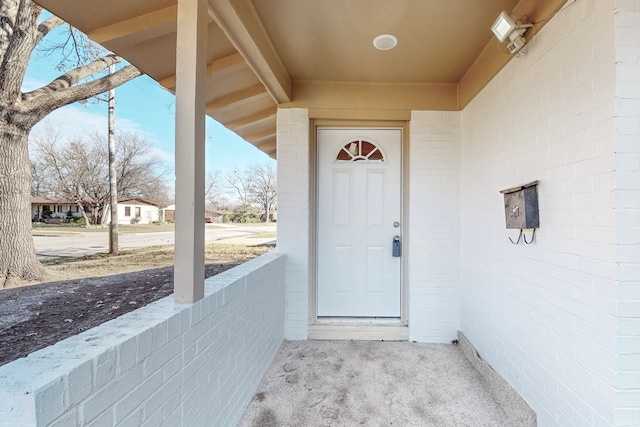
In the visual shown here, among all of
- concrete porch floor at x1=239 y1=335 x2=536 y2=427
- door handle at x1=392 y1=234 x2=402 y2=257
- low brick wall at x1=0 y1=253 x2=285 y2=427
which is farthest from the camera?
door handle at x1=392 y1=234 x2=402 y2=257

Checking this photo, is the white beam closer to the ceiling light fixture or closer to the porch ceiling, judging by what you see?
the porch ceiling

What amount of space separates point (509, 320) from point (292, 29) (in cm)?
252

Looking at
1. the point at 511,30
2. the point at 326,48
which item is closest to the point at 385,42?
the point at 326,48

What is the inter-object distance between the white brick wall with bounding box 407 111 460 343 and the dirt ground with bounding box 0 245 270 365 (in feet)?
6.01

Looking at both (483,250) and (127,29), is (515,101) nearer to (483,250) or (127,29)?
(483,250)

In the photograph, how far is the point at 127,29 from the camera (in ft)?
5.53

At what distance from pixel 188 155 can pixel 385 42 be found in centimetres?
177

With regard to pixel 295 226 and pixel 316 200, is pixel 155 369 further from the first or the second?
pixel 316 200

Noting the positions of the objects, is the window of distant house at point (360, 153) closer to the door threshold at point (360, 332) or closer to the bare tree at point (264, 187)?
the bare tree at point (264, 187)

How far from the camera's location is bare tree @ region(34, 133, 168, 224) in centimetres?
215

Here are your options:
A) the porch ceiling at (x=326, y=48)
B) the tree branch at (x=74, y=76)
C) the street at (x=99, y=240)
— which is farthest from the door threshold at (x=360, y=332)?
the tree branch at (x=74, y=76)

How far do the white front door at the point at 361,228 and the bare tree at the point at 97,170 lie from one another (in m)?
1.59

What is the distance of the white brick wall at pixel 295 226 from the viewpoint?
3002mm

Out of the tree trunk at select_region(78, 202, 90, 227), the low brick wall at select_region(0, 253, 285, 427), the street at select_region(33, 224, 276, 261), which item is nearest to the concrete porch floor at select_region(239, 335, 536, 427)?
the low brick wall at select_region(0, 253, 285, 427)
